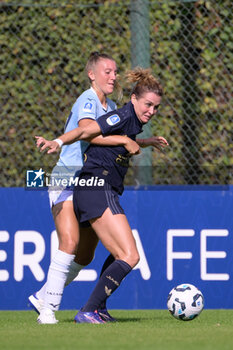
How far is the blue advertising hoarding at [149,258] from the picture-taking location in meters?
7.75

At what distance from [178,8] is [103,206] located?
10.3ft

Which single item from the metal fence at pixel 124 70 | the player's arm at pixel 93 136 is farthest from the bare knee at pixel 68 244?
the metal fence at pixel 124 70

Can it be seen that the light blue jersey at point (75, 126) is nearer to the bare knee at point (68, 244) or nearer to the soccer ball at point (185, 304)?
the bare knee at point (68, 244)

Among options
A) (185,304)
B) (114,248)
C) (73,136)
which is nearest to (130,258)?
(114,248)

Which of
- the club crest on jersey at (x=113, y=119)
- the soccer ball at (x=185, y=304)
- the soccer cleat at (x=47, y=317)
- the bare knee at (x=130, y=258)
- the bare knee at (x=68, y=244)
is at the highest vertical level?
the club crest on jersey at (x=113, y=119)

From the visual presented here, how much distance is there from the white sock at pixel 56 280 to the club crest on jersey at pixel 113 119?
3.23ft

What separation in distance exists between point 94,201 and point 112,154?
0.37 m

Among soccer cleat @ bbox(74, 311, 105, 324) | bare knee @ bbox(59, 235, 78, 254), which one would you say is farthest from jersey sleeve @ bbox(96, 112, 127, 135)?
soccer cleat @ bbox(74, 311, 105, 324)

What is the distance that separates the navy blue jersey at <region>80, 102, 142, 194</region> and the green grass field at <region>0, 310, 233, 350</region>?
3.39ft

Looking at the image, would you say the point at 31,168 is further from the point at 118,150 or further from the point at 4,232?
the point at 118,150

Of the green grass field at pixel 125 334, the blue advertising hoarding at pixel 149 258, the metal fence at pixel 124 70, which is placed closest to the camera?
the green grass field at pixel 125 334

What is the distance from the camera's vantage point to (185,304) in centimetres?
605

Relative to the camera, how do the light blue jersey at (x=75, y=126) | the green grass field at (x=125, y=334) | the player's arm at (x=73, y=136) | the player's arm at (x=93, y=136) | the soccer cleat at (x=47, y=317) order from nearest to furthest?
1. the green grass field at (x=125, y=334)
2. the player's arm at (x=73, y=136)
3. the player's arm at (x=93, y=136)
4. the soccer cleat at (x=47, y=317)
5. the light blue jersey at (x=75, y=126)

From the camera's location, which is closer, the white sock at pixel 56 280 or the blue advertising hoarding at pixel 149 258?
the white sock at pixel 56 280
